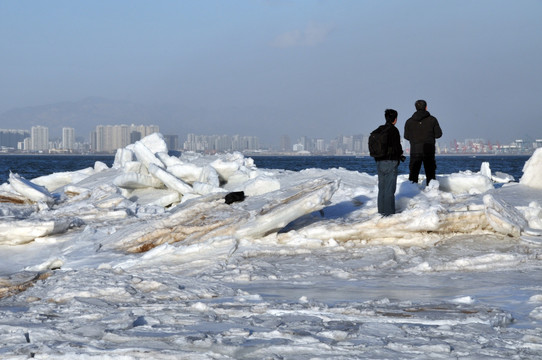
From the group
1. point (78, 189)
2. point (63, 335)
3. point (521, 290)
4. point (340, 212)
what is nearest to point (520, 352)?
point (521, 290)

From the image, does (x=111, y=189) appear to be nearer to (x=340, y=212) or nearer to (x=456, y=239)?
(x=340, y=212)

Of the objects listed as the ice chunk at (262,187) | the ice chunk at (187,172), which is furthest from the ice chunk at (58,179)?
the ice chunk at (262,187)

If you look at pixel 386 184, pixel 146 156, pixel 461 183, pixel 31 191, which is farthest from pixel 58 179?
pixel 386 184

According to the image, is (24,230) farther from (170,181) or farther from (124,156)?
(124,156)

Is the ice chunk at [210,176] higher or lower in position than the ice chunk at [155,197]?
higher

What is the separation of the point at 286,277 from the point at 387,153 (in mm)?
2931

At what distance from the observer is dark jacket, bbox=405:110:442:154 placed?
1244cm

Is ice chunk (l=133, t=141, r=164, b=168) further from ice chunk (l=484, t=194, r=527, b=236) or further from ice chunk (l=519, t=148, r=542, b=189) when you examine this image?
ice chunk (l=484, t=194, r=527, b=236)

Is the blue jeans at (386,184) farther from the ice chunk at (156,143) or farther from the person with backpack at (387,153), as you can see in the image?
the ice chunk at (156,143)

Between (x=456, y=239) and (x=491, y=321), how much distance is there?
437 cm

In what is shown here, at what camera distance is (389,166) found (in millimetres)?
9750

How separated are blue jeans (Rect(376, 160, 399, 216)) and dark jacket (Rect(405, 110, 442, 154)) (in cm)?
280

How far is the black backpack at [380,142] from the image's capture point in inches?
379

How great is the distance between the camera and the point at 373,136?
9.68 meters
